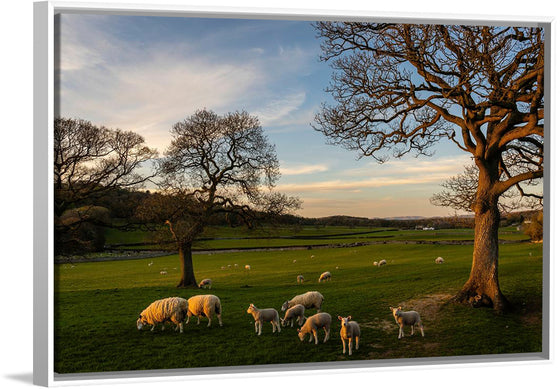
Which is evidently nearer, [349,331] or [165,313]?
[349,331]

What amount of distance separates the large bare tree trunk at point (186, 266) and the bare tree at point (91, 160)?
3585mm

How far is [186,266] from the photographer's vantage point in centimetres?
1339

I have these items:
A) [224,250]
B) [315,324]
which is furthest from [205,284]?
[315,324]

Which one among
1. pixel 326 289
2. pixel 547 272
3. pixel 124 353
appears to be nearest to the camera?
pixel 124 353

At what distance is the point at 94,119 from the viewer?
880 centimetres

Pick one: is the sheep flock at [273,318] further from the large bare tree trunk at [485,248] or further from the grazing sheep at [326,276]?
the grazing sheep at [326,276]

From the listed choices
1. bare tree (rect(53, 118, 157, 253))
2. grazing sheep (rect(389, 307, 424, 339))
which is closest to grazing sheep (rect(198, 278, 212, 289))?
bare tree (rect(53, 118, 157, 253))

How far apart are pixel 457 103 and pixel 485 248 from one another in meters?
3.37

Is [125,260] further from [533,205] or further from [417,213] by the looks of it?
[533,205]

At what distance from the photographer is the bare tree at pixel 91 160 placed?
28.2 feet

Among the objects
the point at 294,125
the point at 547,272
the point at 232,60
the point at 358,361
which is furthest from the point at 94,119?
the point at 547,272

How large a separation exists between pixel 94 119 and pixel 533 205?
9958 millimetres

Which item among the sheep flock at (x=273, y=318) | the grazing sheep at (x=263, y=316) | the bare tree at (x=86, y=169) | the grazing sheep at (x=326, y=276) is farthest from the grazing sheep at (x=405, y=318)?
the grazing sheep at (x=326, y=276)

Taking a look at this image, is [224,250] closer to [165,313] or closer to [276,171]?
[276,171]
